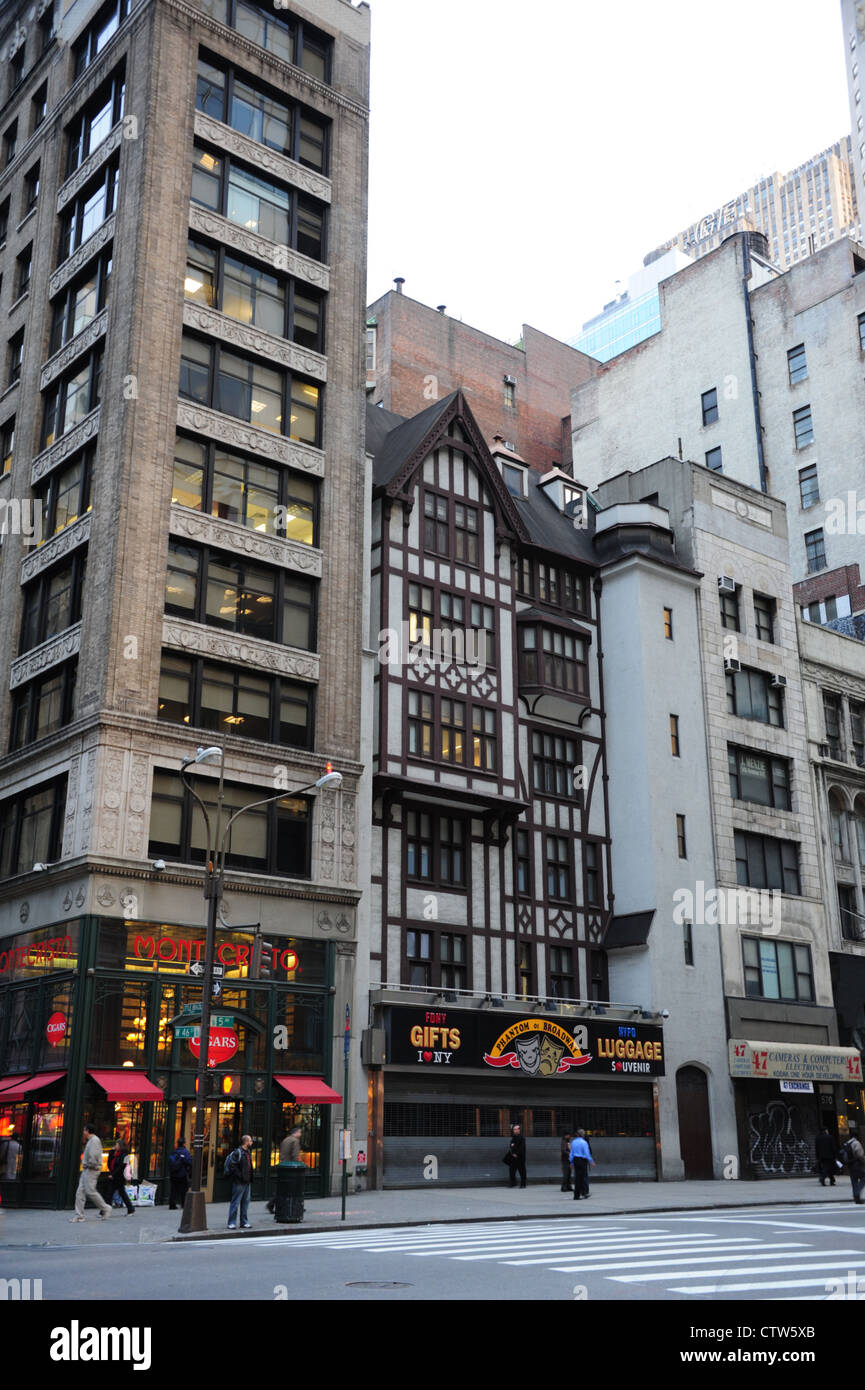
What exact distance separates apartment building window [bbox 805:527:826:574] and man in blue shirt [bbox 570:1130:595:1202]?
3865cm

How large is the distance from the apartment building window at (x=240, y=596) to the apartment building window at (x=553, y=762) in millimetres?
9930

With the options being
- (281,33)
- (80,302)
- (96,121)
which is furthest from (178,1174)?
(281,33)

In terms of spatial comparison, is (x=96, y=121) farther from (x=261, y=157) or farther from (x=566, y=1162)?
(x=566, y=1162)

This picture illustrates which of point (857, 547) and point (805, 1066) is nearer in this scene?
point (805, 1066)

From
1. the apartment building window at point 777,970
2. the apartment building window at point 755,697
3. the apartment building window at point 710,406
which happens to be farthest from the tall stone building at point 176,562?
the apartment building window at point 710,406

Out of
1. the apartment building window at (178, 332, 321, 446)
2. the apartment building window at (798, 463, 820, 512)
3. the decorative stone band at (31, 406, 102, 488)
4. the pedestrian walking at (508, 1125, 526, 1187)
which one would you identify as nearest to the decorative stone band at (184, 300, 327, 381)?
the apartment building window at (178, 332, 321, 446)

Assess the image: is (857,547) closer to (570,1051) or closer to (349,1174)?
(570,1051)

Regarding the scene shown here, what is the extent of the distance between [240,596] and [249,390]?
6.75 m

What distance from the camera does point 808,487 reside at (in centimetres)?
6294

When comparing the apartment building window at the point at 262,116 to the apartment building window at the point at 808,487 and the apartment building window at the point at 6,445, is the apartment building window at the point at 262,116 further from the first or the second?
the apartment building window at the point at 808,487

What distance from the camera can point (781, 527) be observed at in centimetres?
5475

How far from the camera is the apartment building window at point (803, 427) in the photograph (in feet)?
207
